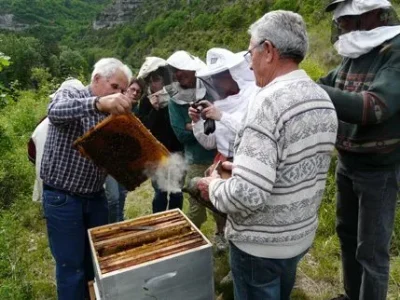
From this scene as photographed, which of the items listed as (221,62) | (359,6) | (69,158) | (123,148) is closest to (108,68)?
(123,148)

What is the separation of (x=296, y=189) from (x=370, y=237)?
96 centimetres

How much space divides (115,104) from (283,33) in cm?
105

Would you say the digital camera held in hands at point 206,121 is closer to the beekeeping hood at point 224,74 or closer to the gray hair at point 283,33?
the beekeeping hood at point 224,74

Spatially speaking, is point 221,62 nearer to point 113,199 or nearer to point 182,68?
point 182,68

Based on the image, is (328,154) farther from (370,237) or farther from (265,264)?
(370,237)

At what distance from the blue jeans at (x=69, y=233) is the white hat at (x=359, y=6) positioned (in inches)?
85.7

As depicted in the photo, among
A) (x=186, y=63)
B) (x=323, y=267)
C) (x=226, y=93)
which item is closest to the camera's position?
(x=226, y=93)

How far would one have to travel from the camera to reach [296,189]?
182 centimetres

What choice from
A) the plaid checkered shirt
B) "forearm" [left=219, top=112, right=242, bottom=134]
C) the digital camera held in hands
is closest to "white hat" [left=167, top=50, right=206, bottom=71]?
the digital camera held in hands

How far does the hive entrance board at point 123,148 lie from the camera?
2.44 metres

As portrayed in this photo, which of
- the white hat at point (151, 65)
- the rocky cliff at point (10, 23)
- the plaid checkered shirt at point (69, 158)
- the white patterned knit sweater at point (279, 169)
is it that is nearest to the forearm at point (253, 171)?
the white patterned knit sweater at point (279, 169)

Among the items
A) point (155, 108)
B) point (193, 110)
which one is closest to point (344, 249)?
point (193, 110)

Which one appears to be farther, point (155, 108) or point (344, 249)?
→ point (155, 108)

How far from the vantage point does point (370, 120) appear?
6.90ft
